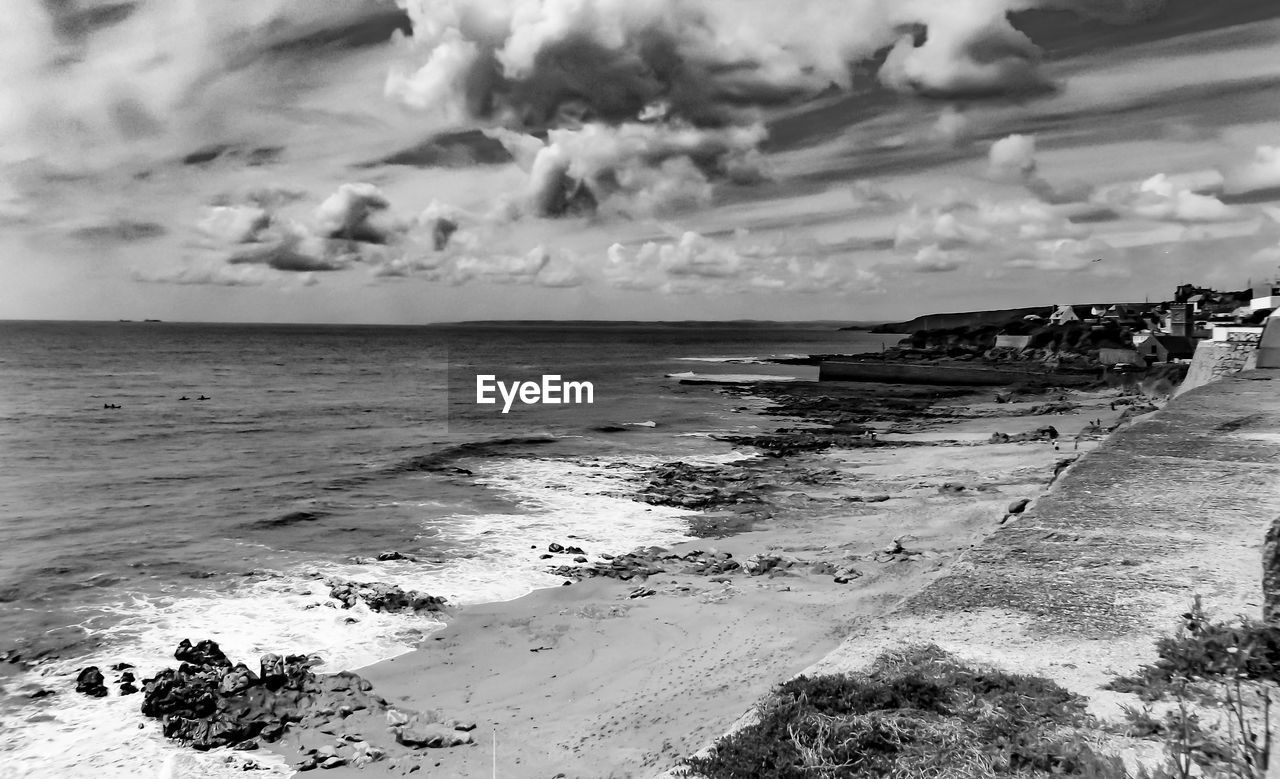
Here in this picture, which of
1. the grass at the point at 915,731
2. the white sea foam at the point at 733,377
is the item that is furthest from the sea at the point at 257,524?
the white sea foam at the point at 733,377

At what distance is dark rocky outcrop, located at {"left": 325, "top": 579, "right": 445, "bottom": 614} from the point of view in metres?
12.8

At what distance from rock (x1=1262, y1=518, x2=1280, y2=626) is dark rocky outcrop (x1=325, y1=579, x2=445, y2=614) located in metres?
11.3

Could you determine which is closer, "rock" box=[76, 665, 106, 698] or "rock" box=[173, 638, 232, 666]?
Result: "rock" box=[76, 665, 106, 698]

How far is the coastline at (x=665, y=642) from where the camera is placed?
7.98m

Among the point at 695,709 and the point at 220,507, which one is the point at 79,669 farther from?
the point at 220,507

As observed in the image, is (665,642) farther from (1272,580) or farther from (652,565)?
(1272,580)

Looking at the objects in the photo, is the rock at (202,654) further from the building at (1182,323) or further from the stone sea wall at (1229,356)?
the building at (1182,323)

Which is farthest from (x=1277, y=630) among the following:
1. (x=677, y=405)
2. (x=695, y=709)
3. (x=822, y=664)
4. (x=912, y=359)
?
(x=912, y=359)

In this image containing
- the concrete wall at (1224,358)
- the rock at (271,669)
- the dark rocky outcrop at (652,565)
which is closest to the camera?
the rock at (271,669)

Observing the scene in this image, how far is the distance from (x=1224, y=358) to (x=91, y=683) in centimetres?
3412

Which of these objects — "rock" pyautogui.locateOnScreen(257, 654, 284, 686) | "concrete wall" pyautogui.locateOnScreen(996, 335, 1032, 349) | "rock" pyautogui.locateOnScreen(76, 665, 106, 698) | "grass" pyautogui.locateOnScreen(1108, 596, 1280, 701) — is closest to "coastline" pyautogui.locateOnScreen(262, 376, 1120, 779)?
"rock" pyautogui.locateOnScreen(257, 654, 284, 686)

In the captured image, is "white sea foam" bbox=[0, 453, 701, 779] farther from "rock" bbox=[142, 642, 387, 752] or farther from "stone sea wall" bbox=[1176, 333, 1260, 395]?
"stone sea wall" bbox=[1176, 333, 1260, 395]

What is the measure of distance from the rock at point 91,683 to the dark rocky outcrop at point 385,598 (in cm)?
359

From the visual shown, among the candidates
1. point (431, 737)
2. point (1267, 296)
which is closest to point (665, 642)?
point (431, 737)
